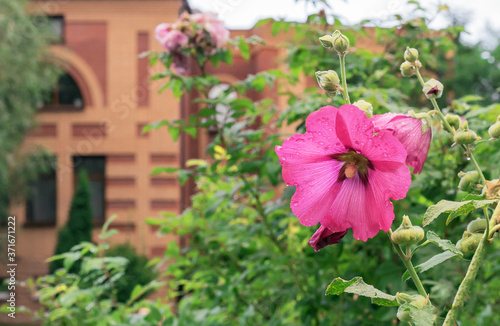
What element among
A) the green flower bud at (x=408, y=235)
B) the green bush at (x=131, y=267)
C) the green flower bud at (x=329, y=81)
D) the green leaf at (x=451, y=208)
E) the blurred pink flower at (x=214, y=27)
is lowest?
the green bush at (x=131, y=267)

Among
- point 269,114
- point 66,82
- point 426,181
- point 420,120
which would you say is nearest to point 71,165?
point 66,82

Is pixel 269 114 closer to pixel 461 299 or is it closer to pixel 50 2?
pixel 461 299

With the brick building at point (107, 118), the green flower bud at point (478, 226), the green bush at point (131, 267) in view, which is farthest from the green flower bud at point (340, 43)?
the brick building at point (107, 118)

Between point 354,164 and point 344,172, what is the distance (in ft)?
0.04

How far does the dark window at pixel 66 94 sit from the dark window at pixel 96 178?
981mm

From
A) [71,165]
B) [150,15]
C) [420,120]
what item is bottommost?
[71,165]

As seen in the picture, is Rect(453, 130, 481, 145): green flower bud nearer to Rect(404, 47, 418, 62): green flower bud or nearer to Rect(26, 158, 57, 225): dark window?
Rect(404, 47, 418, 62): green flower bud

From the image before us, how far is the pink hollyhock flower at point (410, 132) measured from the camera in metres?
0.52

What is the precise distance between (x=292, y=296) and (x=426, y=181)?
1.81 ft

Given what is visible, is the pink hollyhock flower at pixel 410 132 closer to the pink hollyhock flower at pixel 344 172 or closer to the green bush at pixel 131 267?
the pink hollyhock flower at pixel 344 172

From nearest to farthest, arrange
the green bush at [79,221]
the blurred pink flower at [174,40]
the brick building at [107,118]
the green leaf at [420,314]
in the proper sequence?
the green leaf at [420,314] → the blurred pink flower at [174,40] → the green bush at [79,221] → the brick building at [107,118]

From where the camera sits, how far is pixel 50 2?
9328 mm

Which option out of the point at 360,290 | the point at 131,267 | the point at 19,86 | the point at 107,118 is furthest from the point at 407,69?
the point at 107,118

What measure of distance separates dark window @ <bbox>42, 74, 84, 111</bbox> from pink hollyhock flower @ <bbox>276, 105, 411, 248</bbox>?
9.35 meters
